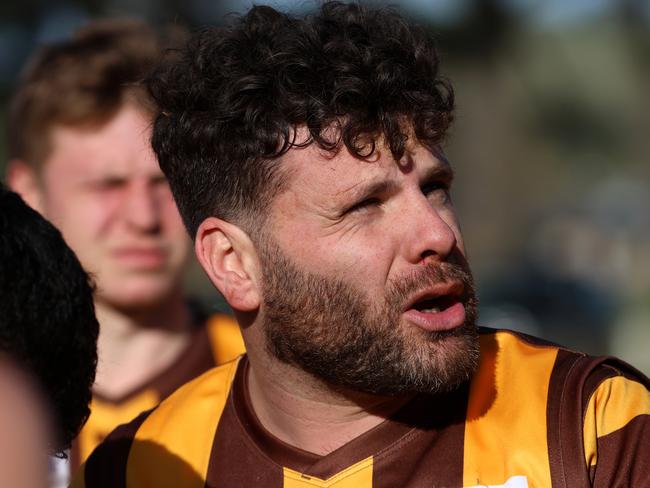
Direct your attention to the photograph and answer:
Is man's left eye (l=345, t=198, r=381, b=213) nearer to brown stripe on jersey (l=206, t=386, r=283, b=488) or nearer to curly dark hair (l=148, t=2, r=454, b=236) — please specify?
curly dark hair (l=148, t=2, r=454, b=236)

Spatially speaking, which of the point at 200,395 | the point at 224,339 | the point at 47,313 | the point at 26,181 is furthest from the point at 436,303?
the point at 26,181

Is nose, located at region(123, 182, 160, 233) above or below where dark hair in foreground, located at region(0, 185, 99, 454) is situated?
below

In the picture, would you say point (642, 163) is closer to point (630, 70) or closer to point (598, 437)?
point (630, 70)

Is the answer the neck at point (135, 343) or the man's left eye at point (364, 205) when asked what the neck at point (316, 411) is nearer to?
the man's left eye at point (364, 205)

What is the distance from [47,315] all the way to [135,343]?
8.62ft

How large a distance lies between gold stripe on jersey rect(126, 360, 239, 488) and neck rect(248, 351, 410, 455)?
0.18 metres

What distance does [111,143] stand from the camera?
4355 mm

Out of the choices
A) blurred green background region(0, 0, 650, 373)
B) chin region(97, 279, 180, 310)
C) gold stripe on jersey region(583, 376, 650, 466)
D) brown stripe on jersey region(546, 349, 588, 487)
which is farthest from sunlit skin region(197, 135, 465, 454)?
blurred green background region(0, 0, 650, 373)

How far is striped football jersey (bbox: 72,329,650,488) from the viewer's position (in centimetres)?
256

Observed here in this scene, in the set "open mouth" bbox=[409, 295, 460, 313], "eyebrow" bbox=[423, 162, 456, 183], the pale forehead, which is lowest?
"open mouth" bbox=[409, 295, 460, 313]

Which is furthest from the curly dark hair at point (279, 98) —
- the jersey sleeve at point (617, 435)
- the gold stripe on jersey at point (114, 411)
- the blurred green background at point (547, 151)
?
the blurred green background at point (547, 151)

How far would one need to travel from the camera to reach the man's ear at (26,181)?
4.55 metres

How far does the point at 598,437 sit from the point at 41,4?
55.9ft

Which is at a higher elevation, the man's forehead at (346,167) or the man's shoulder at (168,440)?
the man's forehead at (346,167)
